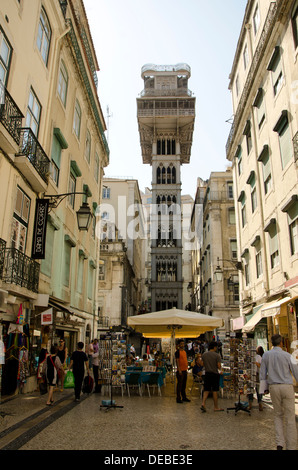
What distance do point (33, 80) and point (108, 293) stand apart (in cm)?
2644

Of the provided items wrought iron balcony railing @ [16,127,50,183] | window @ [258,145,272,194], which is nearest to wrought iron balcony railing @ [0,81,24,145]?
wrought iron balcony railing @ [16,127,50,183]

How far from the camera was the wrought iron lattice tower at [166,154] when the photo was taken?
59.6 m

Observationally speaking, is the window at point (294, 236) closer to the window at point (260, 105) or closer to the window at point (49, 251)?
the window at point (260, 105)

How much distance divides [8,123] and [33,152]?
1949mm

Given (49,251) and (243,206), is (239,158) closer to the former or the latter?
(243,206)

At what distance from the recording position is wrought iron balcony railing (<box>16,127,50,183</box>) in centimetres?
1071

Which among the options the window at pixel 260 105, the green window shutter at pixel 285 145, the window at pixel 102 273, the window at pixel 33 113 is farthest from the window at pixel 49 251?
the window at pixel 102 273

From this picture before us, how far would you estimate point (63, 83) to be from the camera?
16.3 metres

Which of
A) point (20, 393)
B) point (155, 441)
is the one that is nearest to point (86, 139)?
point (20, 393)

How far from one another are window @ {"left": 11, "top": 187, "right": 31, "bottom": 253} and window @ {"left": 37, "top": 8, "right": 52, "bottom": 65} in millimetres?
5631

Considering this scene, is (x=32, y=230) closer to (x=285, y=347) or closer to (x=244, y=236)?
(x=285, y=347)

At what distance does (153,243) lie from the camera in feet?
201

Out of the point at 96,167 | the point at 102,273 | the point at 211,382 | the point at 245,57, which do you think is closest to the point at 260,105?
the point at 245,57

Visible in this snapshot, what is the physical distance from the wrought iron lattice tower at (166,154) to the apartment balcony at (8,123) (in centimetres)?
4959
